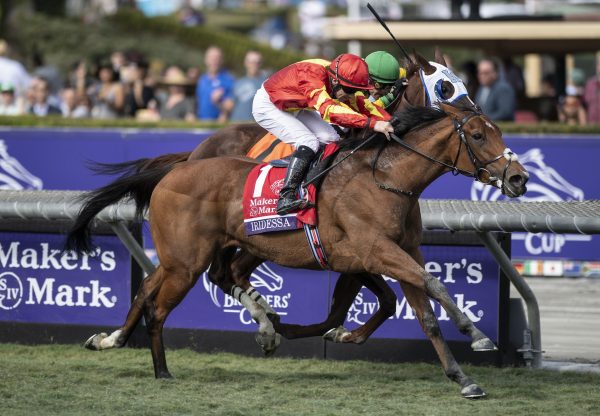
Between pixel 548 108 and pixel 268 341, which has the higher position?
pixel 548 108

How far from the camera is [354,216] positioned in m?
6.47

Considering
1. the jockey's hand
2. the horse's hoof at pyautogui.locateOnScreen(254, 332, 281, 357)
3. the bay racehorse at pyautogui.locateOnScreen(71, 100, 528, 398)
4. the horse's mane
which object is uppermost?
the horse's mane

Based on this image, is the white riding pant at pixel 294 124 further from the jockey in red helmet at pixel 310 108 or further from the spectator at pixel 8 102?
the spectator at pixel 8 102

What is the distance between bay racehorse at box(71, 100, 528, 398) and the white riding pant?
0.81ft

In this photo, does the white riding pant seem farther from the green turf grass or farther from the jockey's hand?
the green turf grass

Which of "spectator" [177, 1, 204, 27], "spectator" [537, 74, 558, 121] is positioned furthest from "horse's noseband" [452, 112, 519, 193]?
"spectator" [177, 1, 204, 27]

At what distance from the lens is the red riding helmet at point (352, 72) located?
6527mm

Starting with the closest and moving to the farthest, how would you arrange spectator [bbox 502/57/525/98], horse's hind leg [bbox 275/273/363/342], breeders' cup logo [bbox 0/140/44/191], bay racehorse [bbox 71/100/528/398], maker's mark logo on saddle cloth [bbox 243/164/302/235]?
bay racehorse [bbox 71/100/528/398] → maker's mark logo on saddle cloth [bbox 243/164/302/235] → horse's hind leg [bbox 275/273/363/342] → breeders' cup logo [bbox 0/140/44/191] → spectator [bbox 502/57/525/98]

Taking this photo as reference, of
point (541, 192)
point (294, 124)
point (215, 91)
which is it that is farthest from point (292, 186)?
point (215, 91)

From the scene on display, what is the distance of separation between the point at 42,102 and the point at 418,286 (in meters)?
9.73

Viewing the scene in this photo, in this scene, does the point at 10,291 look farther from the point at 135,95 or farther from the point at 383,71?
the point at 135,95

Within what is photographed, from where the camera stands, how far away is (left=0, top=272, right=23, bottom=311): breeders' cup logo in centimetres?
809

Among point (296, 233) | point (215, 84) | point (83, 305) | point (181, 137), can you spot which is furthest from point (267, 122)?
point (215, 84)

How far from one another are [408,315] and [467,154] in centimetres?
163
